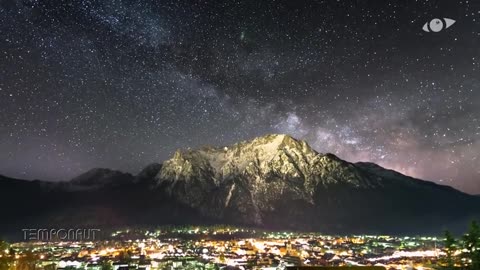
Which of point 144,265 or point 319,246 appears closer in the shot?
point 144,265

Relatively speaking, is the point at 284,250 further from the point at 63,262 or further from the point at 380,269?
the point at 380,269

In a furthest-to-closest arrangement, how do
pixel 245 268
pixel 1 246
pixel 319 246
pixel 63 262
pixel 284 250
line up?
pixel 319 246, pixel 284 250, pixel 63 262, pixel 245 268, pixel 1 246

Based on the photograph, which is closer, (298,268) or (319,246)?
(298,268)

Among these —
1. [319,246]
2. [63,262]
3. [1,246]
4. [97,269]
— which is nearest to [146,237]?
[319,246]

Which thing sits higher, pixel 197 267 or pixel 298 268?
pixel 298 268

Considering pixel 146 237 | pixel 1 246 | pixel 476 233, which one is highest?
pixel 476 233

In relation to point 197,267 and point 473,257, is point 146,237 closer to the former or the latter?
point 197,267

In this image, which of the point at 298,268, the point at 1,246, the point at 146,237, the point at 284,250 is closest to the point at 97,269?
the point at 1,246

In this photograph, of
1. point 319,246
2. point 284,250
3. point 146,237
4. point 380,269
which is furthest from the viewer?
point 146,237

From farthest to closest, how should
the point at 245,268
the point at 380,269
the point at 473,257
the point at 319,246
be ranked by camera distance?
the point at 319,246 → the point at 245,268 → the point at 473,257 → the point at 380,269
